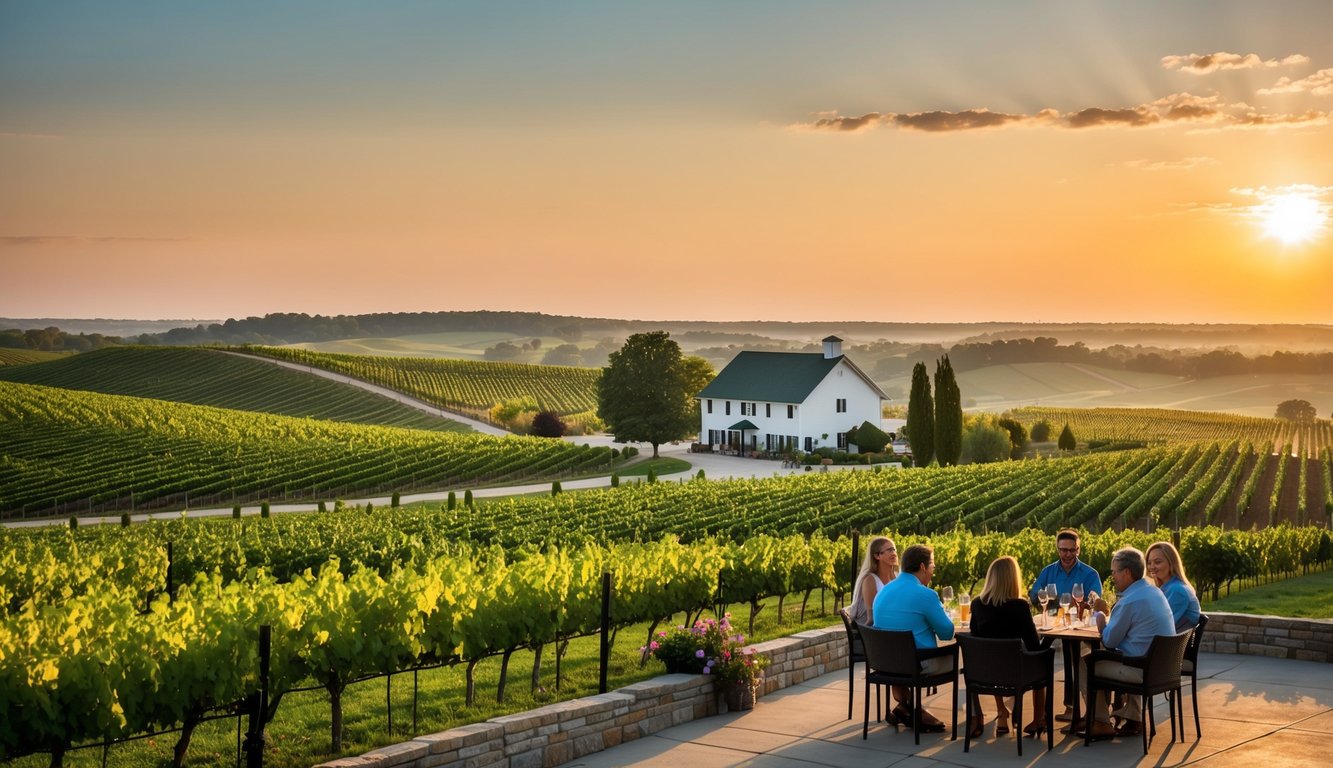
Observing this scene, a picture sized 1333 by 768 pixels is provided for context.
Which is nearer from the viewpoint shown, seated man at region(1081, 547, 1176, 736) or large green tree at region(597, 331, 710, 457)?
seated man at region(1081, 547, 1176, 736)

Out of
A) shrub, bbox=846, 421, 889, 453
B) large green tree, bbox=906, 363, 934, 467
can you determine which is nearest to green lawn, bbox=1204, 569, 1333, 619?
large green tree, bbox=906, 363, 934, 467

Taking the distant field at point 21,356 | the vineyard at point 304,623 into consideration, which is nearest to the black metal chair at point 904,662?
the vineyard at point 304,623

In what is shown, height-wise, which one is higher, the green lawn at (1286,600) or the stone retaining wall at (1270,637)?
the stone retaining wall at (1270,637)

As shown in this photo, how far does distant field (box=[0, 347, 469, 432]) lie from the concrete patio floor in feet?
269

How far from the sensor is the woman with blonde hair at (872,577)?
1020cm

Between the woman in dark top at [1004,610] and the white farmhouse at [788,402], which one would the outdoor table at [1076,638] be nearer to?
the woman in dark top at [1004,610]

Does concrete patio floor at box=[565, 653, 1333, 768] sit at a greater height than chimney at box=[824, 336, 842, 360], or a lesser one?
lesser

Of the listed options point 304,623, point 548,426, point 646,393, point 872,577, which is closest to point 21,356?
point 548,426

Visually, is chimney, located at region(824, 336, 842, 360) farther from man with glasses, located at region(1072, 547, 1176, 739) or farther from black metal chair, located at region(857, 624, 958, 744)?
man with glasses, located at region(1072, 547, 1176, 739)

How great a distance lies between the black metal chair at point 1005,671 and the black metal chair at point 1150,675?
360 millimetres

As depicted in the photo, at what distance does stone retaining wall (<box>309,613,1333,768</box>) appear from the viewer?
837 centimetres

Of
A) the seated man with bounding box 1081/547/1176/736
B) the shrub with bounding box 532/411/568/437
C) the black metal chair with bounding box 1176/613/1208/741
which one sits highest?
the seated man with bounding box 1081/547/1176/736

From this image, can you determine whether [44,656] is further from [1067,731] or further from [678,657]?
[1067,731]

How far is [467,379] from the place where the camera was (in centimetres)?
12044
